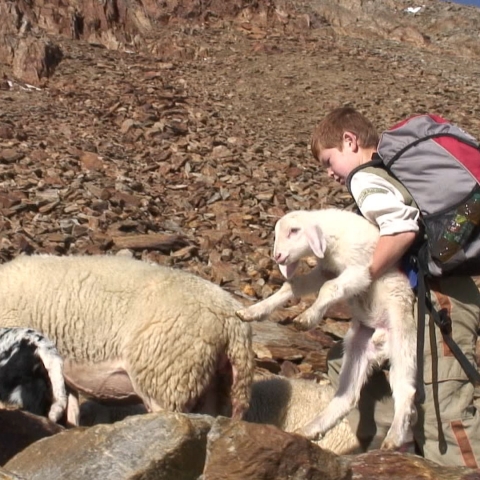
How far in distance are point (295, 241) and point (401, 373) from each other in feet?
2.61

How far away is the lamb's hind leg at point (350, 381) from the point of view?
460cm

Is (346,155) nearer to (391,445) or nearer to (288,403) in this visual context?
(391,445)

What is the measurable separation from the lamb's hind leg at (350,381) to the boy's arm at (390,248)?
1.55 feet

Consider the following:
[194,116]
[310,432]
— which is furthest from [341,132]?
[194,116]

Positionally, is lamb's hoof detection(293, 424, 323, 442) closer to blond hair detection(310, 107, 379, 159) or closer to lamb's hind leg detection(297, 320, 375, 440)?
lamb's hind leg detection(297, 320, 375, 440)

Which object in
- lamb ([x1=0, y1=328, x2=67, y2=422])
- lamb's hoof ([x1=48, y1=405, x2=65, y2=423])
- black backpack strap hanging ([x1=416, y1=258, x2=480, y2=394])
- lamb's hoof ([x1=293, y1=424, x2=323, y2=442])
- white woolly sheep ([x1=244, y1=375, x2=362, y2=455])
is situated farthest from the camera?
white woolly sheep ([x1=244, y1=375, x2=362, y2=455])

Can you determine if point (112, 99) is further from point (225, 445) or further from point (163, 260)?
point (225, 445)

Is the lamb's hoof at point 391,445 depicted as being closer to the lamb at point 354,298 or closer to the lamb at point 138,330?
the lamb at point 354,298

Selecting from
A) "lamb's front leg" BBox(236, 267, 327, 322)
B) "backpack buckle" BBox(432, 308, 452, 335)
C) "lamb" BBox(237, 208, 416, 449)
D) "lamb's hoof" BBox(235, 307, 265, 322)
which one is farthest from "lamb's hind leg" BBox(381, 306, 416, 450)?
"lamb's hoof" BBox(235, 307, 265, 322)

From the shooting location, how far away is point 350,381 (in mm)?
4656

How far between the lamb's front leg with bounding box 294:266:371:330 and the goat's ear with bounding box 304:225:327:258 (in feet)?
0.47

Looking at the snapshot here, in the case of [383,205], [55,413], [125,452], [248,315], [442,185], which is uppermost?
[442,185]

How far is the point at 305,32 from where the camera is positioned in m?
31.0

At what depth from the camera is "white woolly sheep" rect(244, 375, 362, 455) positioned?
590cm
